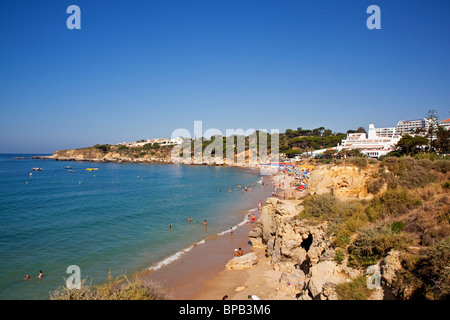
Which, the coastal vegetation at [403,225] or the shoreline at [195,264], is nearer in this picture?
the coastal vegetation at [403,225]

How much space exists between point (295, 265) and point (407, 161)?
8.50m

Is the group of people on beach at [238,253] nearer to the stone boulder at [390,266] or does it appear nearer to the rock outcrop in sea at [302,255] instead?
the rock outcrop in sea at [302,255]

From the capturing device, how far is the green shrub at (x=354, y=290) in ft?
22.0

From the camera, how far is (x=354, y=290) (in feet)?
22.6

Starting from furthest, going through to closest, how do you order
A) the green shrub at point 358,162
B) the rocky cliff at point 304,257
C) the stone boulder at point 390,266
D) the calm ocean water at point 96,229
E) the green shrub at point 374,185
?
the calm ocean water at point 96,229 < the green shrub at point 358,162 < the green shrub at point 374,185 < the rocky cliff at point 304,257 < the stone boulder at point 390,266

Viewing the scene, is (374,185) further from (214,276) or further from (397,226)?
(214,276)

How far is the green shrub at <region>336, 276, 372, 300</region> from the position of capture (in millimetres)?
6719

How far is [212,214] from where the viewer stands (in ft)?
95.0

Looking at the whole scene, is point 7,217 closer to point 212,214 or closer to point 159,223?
point 159,223

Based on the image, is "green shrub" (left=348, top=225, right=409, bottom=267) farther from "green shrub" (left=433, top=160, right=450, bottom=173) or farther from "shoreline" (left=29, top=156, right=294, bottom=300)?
"green shrub" (left=433, top=160, right=450, bottom=173)

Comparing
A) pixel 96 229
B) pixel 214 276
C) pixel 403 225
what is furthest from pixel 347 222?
pixel 96 229

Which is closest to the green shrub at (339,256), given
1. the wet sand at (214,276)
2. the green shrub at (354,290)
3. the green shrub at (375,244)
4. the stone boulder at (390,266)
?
the green shrub at (375,244)
